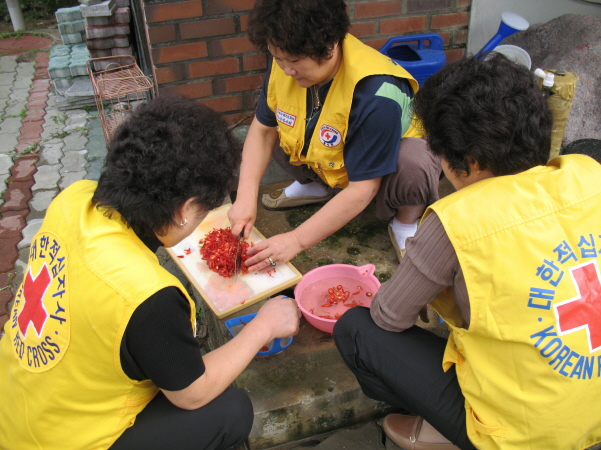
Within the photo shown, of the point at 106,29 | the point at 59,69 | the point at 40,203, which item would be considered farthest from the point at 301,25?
the point at 59,69

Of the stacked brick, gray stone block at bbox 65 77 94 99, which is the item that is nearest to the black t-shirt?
the stacked brick

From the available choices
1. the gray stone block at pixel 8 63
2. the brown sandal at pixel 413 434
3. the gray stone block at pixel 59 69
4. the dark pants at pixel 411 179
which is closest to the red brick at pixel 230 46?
the dark pants at pixel 411 179

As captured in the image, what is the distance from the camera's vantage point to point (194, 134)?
4.96ft

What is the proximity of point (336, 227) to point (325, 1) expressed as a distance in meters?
1.02

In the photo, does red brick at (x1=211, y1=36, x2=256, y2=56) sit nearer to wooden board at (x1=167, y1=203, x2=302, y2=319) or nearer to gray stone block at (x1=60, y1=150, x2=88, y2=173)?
wooden board at (x1=167, y1=203, x2=302, y2=319)

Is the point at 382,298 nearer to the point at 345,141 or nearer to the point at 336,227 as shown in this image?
the point at 336,227

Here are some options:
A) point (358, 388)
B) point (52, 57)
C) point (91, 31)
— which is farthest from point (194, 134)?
point (52, 57)

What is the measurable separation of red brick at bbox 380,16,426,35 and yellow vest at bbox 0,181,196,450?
2.66m

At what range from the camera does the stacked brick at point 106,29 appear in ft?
15.7

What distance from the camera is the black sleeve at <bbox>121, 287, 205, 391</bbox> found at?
4.50 feet

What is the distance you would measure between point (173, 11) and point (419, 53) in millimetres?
1640

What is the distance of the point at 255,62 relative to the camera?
3.47m

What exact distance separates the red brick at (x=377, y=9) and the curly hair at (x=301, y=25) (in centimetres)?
135

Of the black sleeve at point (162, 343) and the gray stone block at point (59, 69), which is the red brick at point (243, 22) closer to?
the black sleeve at point (162, 343)
